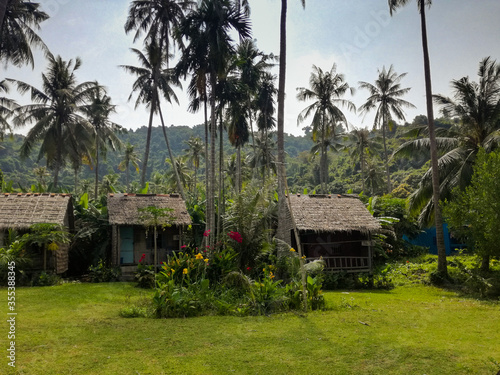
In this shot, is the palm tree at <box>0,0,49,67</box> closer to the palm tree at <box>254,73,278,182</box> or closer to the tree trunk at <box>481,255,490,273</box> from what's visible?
the palm tree at <box>254,73,278,182</box>

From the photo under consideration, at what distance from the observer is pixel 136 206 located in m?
16.6

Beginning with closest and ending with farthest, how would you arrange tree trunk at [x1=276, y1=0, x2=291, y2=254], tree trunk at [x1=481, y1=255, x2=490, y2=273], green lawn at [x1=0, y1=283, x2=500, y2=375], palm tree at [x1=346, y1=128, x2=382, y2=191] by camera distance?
1. green lawn at [x1=0, y1=283, x2=500, y2=375]
2. tree trunk at [x1=481, y1=255, x2=490, y2=273]
3. tree trunk at [x1=276, y1=0, x2=291, y2=254]
4. palm tree at [x1=346, y1=128, x2=382, y2=191]

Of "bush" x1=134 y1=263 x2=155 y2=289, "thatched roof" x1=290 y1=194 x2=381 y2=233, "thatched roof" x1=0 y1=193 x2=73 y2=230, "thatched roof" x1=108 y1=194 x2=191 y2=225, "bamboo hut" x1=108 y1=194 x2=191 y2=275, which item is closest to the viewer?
"bush" x1=134 y1=263 x2=155 y2=289

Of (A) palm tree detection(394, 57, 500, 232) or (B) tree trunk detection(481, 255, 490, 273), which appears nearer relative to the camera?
(B) tree trunk detection(481, 255, 490, 273)

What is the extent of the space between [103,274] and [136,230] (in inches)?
88.2

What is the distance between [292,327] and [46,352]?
13.5ft

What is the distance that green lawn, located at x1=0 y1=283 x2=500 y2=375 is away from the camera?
5377 millimetres

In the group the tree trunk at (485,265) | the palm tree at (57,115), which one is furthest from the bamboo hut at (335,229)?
the palm tree at (57,115)

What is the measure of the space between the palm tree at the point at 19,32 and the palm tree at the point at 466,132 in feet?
55.7

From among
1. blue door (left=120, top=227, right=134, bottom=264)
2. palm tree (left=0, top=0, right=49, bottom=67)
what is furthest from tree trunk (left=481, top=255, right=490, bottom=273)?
palm tree (left=0, top=0, right=49, bottom=67)

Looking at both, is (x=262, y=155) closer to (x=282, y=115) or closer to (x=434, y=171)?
(x=282, y=115)

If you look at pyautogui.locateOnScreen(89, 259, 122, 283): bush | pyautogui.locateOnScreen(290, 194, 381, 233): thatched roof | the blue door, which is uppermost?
pyautogui.locateOnScreen(290, 194, 381, 233): thatched roof

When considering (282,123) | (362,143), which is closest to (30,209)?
(282,123)

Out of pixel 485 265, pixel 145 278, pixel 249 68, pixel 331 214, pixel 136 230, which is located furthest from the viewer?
pixel 249 68
